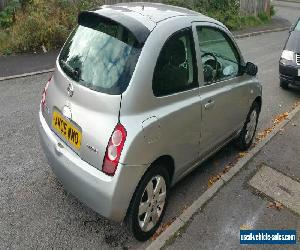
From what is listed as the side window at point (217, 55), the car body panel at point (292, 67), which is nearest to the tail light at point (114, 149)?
the side window at point (217, 55)

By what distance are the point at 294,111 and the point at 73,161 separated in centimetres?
556

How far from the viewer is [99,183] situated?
3082 millimetres

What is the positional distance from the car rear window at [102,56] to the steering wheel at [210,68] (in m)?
1.05

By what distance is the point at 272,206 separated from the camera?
4.40 meters

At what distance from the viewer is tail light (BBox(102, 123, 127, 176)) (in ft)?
9.95

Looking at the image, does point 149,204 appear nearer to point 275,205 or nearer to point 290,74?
point 275,205

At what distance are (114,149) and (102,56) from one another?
883 millimetres

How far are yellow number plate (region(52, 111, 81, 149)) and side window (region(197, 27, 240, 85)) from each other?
1.54m

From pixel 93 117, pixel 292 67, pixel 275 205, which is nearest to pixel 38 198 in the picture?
pixel 93 117

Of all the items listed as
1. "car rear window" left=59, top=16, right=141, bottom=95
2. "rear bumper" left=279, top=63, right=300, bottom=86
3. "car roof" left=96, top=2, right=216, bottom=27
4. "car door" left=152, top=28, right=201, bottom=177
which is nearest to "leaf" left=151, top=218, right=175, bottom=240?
"car door" left=152, top=28, right=201, bottom=177

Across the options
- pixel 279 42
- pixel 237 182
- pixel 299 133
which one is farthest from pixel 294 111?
pixel 279 42

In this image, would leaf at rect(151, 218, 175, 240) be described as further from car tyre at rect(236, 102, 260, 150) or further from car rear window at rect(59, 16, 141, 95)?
car tyre at rect(236, 102, 260, 150)

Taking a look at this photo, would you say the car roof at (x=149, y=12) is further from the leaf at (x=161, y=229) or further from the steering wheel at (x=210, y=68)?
the leaf at (x=161, y=229)

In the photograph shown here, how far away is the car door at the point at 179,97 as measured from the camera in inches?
134
